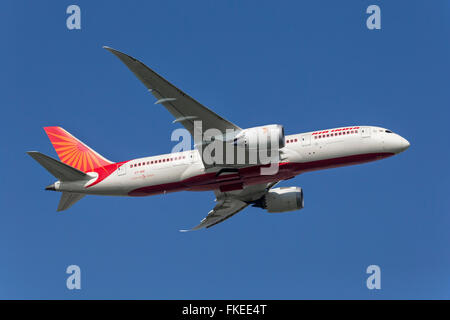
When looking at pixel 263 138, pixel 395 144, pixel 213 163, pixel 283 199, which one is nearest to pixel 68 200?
pixel 213 163

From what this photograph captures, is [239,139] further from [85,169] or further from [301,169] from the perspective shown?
[85,169]

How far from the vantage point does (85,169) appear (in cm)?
5141

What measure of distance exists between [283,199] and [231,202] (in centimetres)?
435

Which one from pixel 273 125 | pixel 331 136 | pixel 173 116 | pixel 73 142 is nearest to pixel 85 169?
pixel 73 142

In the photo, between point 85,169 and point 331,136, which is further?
point 85,169

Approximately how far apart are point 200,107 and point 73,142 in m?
14.7

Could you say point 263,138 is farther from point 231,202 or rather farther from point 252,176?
point 231,202

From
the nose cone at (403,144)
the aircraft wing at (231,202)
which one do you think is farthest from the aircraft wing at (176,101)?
the nose cone at (403,144)

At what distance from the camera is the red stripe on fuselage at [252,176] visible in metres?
46.1

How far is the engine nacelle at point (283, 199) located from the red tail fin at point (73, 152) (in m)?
13.0

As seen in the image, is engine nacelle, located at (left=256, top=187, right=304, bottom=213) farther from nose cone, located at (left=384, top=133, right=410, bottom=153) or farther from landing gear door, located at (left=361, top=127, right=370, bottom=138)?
nose cone, located at (left=384, top=133, right=410, bottom=153)

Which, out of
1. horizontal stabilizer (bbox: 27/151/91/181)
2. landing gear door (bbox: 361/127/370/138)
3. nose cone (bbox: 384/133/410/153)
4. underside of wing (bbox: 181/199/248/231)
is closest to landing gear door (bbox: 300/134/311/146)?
landing gear door (bbox: 361/127/370/138)

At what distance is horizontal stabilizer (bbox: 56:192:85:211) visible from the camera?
4981 centimetres

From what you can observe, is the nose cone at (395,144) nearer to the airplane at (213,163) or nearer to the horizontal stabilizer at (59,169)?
the airplane at (213,163)
